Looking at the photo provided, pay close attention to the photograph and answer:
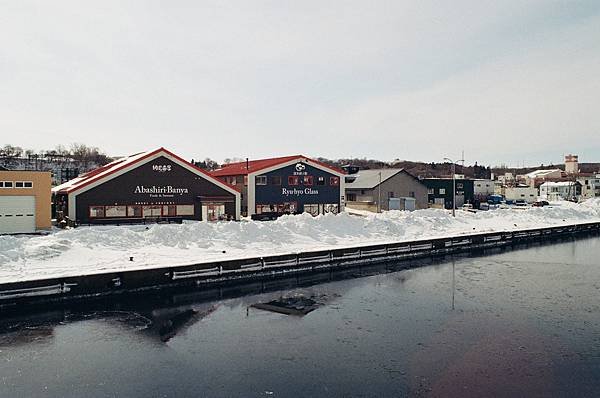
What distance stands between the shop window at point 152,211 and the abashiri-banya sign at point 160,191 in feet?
4.06

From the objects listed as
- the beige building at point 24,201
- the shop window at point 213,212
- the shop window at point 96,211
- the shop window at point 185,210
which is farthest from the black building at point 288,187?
the beige building at point 24,201

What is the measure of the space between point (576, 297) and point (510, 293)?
352 centimetres

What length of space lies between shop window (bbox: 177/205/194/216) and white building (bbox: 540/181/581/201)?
382 ft

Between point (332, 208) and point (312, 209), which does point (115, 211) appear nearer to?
point (312, 209)

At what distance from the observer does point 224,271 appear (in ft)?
99.2

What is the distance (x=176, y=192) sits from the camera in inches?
1818

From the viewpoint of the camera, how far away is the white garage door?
120 ft

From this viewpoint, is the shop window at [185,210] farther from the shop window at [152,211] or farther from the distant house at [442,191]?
the distant house at [442,191]

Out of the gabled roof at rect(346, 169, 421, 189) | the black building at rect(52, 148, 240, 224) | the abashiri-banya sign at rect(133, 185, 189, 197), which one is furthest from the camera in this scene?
the gabled roof at rect(346, 169, 421, 189)

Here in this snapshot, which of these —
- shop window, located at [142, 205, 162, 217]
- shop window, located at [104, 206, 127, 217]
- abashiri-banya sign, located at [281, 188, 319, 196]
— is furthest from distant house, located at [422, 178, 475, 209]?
shop window, located at [104, 206, 127, 217]

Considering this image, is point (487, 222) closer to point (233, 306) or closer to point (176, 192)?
point (176, 192)

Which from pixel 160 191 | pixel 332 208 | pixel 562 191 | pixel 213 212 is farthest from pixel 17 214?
pixel 562 191

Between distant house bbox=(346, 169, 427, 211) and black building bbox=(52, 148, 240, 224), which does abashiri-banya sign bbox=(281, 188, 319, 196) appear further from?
distant house bbox=(346, 169, 427, 211)

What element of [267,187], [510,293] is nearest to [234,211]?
[267,187]
